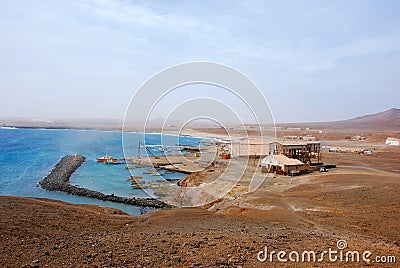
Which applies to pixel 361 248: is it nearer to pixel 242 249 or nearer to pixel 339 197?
pixel 242 249

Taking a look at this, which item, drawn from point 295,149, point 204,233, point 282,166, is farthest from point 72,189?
point 204,233

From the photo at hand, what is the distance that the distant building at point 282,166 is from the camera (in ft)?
92.6

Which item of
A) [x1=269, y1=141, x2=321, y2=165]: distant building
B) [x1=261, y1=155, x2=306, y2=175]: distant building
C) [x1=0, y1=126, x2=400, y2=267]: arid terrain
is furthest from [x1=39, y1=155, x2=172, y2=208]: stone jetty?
[x1=269, y1=141, x2=321, y2=165]: distant building

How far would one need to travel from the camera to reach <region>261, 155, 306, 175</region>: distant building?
2823 centimetres

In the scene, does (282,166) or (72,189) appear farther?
(72,189)

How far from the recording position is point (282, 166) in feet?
92.9

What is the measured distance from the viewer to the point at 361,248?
7.41 m

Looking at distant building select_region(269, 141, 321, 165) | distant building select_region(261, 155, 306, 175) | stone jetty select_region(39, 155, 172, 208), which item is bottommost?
stone jetty select_region(39, 155, 172, 208)

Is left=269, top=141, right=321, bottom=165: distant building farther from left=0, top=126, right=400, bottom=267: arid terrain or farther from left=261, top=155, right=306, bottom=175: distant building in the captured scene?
left=0, top=126, right=400, bottom=267: arid terrain

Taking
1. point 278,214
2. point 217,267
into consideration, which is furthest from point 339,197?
point 217,267

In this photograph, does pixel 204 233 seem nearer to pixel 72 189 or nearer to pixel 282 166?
pixel 282 166

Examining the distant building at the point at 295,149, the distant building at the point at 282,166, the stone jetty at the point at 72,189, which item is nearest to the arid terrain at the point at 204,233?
the stone jetty at the point at 72,189

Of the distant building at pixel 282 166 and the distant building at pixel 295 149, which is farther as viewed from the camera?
the distant building at pixel 295 149

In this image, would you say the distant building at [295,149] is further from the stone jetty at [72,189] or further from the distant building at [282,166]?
the stone jetty at [72,189]
